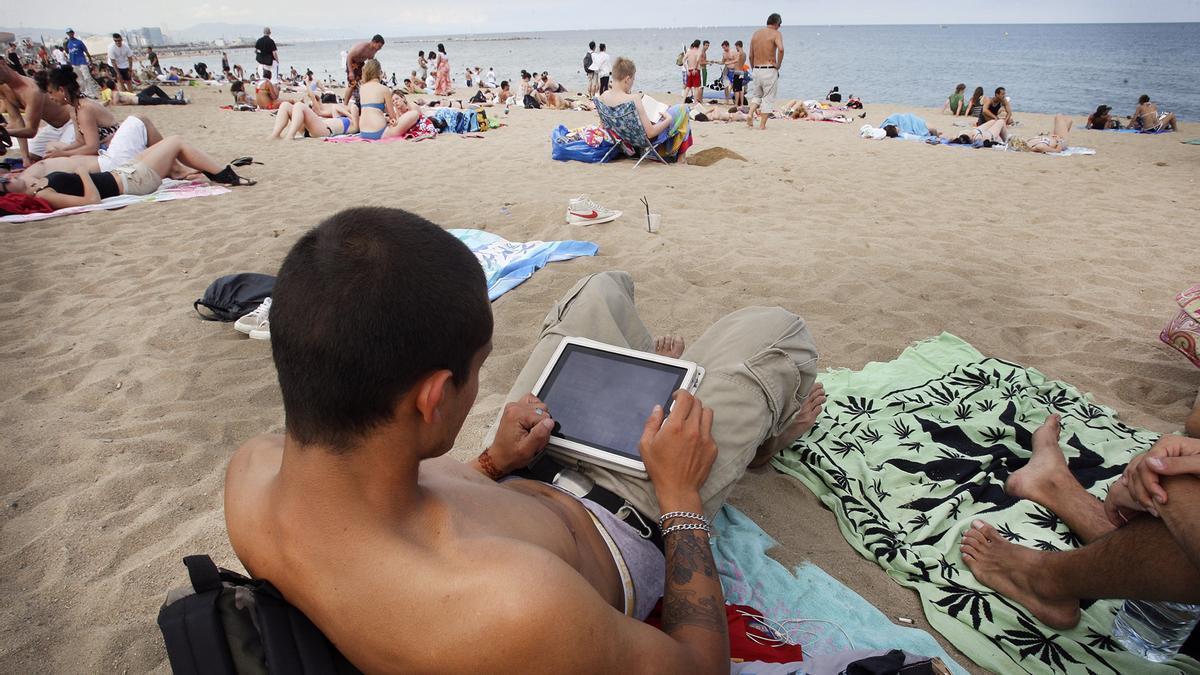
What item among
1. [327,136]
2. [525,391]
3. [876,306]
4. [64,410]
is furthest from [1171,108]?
[64,410]

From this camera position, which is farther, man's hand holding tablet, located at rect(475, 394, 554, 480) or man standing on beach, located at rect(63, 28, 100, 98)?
man standing on beach, located at rect(63, 28, 100, 98)

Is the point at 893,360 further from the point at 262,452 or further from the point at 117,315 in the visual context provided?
the point at 117,315

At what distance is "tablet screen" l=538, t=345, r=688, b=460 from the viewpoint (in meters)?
1.77

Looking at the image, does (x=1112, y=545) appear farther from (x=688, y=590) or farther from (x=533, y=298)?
(x=533, y=298)

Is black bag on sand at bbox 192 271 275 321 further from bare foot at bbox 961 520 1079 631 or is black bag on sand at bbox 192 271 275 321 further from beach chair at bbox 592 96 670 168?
beach chair at bbox 592 96 670 168

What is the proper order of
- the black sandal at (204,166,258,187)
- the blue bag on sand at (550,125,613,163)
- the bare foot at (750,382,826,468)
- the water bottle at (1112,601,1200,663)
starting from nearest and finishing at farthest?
the water bottle at (1112,601,1200,663), the bare foot at (750,382,826,468), the black sandal at (204,166,258,187), the blue bag on sand at (550,125,613,163)

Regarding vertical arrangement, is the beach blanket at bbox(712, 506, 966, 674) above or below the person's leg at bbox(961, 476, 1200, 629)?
below

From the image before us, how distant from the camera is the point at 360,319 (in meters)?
0.94

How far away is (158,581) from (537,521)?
4.60 feet

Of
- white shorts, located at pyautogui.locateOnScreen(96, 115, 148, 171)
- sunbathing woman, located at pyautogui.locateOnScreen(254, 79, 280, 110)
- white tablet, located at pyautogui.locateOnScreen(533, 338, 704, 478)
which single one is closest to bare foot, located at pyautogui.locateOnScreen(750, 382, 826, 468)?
white tablet, located at pyautogui.locateOnScreen(533, 338, 704, 478)

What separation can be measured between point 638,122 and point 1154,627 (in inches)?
259

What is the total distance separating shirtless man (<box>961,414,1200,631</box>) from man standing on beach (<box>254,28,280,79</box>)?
1830 cm

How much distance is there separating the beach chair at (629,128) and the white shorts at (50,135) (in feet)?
20.0

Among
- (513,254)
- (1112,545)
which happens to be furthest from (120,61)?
(1112,545)
